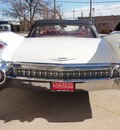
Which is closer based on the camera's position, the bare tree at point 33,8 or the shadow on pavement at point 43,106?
the shadow on pavement at point 43,106

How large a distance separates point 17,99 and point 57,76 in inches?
56.0

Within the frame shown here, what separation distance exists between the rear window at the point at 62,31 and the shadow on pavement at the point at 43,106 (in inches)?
55.5

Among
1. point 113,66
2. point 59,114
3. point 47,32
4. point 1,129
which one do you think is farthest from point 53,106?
point 47,32

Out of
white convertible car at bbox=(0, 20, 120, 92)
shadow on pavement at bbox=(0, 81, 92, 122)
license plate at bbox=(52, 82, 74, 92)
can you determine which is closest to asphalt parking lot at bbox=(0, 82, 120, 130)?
shadow on pavement at bbox=(0, 81, 92, 122)

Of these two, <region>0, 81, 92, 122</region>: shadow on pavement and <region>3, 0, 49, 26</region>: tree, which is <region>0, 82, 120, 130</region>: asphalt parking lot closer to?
<region>0, 81, 92, 122</region>: shadow on pavement

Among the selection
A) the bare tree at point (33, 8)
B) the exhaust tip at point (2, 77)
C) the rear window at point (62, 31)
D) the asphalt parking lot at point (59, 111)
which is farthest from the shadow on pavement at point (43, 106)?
the bare tree at point (33, 8)

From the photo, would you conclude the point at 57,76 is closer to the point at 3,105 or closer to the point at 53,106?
the point at 53,106

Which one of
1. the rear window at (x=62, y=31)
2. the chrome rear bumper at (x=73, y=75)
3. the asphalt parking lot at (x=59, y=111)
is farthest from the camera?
the rear window at (x=62, y=31)

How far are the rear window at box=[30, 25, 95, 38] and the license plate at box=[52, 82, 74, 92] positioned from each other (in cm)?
180

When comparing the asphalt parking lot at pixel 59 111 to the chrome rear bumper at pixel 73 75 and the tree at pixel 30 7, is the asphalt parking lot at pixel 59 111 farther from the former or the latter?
the tree at pixel 30 7

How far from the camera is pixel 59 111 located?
2.96 meters

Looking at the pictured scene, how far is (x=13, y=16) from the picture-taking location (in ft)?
84.5

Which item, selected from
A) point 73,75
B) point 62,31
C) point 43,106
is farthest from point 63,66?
point 62,31

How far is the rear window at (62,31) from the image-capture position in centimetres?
399
